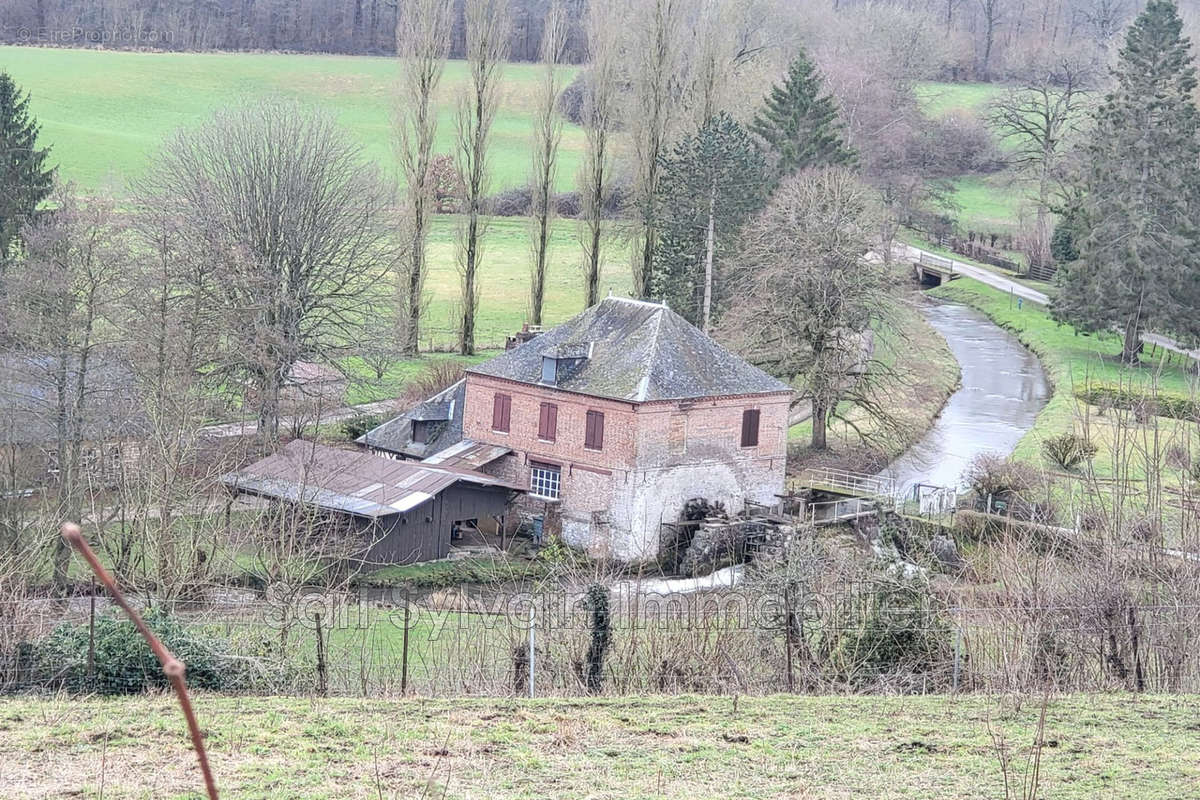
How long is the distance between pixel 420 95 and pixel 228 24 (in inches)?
2611

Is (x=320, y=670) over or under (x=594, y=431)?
under

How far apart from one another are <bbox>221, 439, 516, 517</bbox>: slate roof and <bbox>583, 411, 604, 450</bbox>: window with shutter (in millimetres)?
2366

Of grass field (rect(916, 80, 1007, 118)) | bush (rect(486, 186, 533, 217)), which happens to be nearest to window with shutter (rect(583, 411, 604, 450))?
bush (rect(486, 186, 533, 217))

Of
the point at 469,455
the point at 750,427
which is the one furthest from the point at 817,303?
the point at 469,455

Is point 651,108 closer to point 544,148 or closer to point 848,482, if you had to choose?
point 544,148

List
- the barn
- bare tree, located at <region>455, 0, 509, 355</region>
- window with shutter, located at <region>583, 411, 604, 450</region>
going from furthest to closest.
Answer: bare tree, located at <region>455, 0, 509, 355</region>, window with shutter, located at <region>583, 411, 604, 450</region>, the barn

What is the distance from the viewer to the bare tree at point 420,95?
192 ft

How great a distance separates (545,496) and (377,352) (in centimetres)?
1018

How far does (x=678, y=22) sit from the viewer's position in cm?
6191

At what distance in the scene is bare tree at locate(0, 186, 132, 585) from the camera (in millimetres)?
31172

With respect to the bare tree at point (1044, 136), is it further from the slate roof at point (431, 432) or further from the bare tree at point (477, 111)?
the slate roof at point (431, 432)

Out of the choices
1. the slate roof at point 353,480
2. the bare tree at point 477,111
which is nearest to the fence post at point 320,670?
the slate roof at point 353,480

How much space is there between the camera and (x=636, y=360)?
38250 millimetres

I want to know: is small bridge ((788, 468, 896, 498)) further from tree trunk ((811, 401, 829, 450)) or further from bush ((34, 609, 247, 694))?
bush ((34, 609, 247, 694))
